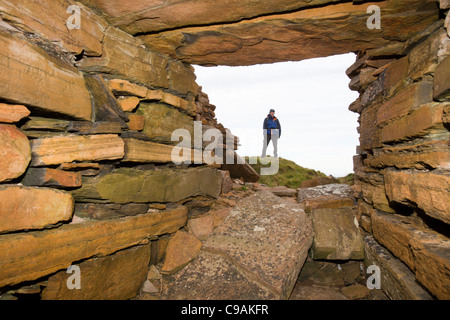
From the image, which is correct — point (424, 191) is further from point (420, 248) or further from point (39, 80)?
point (39, 80)

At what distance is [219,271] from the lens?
96.6 inches

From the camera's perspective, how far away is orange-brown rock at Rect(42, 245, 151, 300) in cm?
185

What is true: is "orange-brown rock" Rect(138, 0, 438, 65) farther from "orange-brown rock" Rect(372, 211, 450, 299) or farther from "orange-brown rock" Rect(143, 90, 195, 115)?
"orange-brown rock" Rect(372, 211, 450, 299)

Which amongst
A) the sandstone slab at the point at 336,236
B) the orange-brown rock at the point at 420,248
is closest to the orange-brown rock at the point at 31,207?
the sandstone slab at the point at 336,236

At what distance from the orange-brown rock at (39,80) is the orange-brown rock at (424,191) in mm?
2918

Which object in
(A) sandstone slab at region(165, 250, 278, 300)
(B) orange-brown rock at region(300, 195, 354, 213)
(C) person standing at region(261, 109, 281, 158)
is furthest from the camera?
(C) person standing at region(261, 109, 281, 158)

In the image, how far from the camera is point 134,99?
2.50 metres

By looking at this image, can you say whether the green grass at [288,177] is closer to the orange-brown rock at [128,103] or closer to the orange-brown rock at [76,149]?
the orange-brown rock at [128,103]

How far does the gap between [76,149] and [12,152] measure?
1.36 feet

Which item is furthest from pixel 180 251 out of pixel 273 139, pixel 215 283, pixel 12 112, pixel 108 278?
pixel 273 139

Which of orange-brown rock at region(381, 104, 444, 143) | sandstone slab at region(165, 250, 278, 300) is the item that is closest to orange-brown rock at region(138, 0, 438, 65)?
orange-brown rock at region(381, 104, 444, 143)

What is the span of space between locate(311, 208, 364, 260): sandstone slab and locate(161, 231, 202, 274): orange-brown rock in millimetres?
1476
